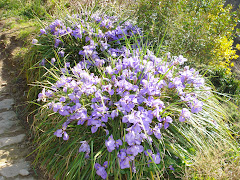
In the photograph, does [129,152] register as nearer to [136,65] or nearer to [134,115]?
[134,115]

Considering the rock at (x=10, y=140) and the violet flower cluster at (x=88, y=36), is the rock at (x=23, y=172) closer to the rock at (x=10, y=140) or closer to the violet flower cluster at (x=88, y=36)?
the rock at (x=10, y=140)

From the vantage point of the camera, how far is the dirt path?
232cm

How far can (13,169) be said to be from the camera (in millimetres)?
2314

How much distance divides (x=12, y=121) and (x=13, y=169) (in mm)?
888

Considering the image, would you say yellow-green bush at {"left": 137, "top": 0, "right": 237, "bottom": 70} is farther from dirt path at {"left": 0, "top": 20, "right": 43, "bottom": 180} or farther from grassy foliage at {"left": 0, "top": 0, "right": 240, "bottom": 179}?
dirt path at {"left": 0, "top": 20, "right": 43, "bottom": 180}

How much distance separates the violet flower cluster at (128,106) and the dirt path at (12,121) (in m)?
0.77

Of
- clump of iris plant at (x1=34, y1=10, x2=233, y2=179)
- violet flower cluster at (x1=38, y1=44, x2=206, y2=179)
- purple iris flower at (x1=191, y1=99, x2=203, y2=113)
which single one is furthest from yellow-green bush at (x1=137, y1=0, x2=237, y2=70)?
purple iris flower at (x1=191, y1=99, x2=203, y2=113)

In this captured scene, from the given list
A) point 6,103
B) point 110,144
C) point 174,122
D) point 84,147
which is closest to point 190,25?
point 174,122

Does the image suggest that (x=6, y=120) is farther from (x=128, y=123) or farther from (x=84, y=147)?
(x=128, y=123)

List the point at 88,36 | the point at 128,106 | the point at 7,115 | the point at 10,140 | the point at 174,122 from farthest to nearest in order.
→ the point at 7,115, the point at 88,36, the point at 10,140, the point at 174,122, the point at 128,106

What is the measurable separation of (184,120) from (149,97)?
1.27 ft

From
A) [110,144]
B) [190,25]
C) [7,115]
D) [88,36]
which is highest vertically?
[190,25]

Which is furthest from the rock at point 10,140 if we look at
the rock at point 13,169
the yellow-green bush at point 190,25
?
the yellow-green bush at point 190,25

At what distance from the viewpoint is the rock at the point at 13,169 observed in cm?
225
